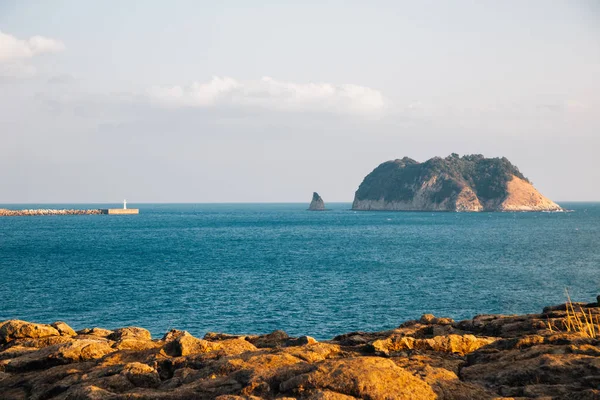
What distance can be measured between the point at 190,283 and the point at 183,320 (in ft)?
60.5

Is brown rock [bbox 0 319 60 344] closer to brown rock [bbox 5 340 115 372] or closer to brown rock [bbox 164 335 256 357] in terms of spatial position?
brown rock [bbox 5 340 115 372]

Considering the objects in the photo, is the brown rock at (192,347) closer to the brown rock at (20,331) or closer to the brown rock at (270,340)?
the brown rock at (270,340)

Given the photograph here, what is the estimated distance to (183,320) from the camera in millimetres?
39562

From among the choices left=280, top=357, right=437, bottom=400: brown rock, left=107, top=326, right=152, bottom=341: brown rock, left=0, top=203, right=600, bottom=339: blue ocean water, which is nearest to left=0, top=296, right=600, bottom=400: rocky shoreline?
left=280, top=357, right=437, bottom=400: brown rock

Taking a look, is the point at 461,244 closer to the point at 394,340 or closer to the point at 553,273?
the point at 553,273

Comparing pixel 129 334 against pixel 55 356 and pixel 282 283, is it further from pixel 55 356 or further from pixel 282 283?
pixel 282 283

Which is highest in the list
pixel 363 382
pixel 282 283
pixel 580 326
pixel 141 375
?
pixel 363 382

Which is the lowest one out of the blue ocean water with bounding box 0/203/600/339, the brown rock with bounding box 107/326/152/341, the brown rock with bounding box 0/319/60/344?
the blue ocean water with bounding box 0/203/600/339

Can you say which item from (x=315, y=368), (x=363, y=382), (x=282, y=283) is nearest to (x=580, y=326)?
(x=363, y=382)

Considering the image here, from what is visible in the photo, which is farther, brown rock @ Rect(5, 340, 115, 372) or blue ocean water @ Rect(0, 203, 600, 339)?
blue ocean water @ Rect(0, 203, 600, 339)

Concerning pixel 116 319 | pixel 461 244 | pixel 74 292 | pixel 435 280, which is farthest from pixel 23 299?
pixel 461 244

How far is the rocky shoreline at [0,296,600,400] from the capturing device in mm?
10141

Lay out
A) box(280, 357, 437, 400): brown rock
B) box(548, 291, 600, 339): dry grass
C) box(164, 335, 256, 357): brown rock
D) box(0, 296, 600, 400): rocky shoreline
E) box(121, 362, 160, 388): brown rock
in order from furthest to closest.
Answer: box(548, 291, 600, 339): dry grass < box(164, 335, 256, 357): brown rock < box(121, 362, 160, 388): brown rock < box(0, 296, 600, 400): rocky shoreline < box(280, 357, 437, 400): brown rock

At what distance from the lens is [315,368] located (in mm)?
10625
